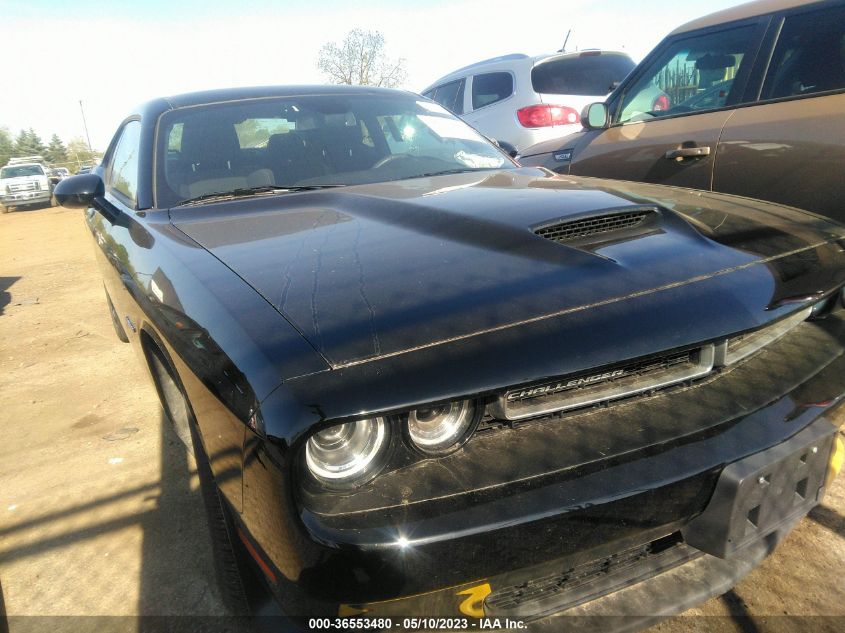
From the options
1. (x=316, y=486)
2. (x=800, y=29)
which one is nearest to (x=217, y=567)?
(x=316, y=486)

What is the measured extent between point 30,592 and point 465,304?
1916 mm

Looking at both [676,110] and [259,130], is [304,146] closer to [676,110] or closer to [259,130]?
[259,130]

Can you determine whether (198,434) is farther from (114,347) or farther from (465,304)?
(114,347)

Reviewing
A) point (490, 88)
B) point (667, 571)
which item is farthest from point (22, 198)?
point (667, 571)

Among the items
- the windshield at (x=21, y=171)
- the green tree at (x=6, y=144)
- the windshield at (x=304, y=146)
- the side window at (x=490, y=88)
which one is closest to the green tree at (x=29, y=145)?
the green tree at (x=6, y=144)

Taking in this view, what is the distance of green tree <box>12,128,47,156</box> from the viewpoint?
5478cm

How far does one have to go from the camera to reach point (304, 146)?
8.86 ft

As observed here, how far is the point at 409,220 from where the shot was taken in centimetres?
189

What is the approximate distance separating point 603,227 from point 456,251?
479mm

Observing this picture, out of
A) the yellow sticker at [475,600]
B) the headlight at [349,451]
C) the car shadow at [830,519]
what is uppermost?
the headlight at [349,451]

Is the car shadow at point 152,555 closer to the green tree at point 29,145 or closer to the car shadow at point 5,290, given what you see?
the car shadow at point 5,290

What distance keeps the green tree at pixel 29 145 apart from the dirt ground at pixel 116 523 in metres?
61.0

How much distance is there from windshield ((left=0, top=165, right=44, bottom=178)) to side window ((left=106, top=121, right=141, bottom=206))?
2308 centimetres

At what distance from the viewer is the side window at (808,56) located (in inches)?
111
